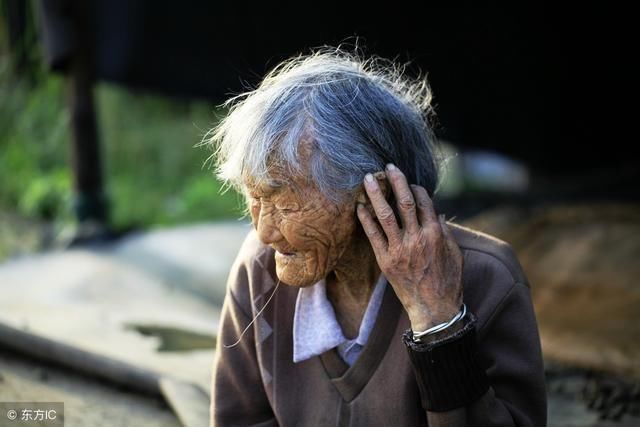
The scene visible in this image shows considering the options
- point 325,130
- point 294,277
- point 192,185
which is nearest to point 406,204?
A: point 325,130

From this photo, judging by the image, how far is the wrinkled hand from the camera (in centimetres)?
215

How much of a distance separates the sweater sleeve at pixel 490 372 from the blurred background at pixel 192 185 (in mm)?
618

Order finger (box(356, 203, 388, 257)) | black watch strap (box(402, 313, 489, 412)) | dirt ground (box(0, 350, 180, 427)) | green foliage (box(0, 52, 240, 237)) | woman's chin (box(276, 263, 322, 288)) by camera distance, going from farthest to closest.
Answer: green foliage (box(0, 52, 240, 237))
dirt ground (box(0, 350, 180, 427))
woman's chin (box(276, 263, 322, 288))
finger (box(356, 203, 388, 257))
black watch strap (box(402, 313, 489, 412))

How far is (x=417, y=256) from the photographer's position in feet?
7.10

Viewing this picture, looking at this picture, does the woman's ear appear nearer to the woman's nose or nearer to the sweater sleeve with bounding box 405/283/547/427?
the woman's nose

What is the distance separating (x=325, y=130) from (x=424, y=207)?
1.06ft

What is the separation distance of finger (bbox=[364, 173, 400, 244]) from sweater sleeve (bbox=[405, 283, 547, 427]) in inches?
10.7

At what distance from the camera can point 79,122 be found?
19.8ft

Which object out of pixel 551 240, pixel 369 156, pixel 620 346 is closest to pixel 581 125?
pixel 551 240

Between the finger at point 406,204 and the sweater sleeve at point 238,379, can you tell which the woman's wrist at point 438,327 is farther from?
the sweater sleeve at point 238,379

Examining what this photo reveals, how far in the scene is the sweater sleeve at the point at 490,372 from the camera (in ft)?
6.93

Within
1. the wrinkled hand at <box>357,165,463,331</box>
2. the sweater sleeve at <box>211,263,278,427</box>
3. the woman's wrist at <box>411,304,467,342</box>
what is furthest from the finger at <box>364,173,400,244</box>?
the sweater sleeve at <box>211,263,278,427</box>

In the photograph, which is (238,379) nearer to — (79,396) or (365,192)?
(365,192)

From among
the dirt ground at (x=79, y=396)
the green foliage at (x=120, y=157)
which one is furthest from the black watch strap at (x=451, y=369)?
the green foliage at (x=120, y=157)
